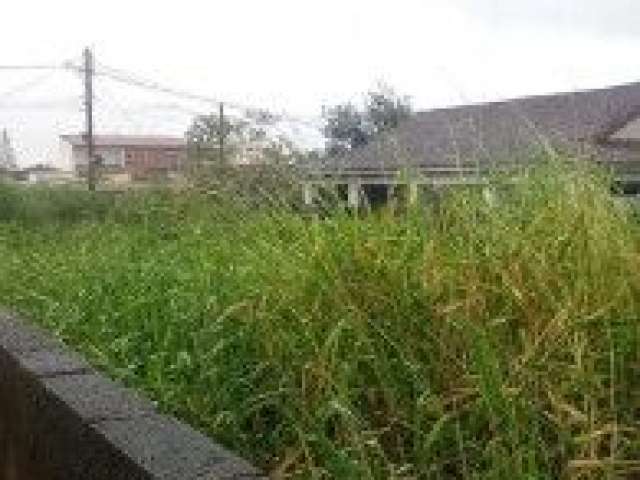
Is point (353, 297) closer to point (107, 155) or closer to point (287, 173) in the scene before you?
point (287, 173)

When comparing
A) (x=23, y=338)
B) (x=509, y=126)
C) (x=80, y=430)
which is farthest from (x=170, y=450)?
(x=509, y=126)

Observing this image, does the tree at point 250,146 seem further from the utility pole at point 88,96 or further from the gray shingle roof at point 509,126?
the utility pole at point 88,96

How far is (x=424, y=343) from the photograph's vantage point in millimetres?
2455

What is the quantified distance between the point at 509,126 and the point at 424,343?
2176 millimetres

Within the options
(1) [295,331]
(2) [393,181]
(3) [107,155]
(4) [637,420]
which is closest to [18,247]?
(2) [393,181]

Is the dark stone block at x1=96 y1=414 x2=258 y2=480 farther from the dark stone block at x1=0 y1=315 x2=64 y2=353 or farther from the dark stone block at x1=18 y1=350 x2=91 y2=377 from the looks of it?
the dark stone block at x1=0 y1=315 x2=64 y2=353

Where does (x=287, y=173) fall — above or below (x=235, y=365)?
above

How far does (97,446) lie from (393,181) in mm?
1616

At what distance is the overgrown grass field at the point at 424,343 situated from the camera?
82.7 inches

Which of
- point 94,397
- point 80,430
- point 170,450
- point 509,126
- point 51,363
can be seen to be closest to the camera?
point 170,450

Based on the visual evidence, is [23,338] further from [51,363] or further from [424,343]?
[424,343]

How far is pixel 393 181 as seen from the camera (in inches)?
142

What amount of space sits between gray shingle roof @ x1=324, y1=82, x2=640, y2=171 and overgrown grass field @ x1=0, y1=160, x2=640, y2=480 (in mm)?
294

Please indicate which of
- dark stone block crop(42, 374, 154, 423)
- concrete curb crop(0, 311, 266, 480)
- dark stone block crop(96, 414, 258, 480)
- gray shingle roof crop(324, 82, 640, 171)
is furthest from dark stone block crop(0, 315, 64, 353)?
gray shingle roof crop(324, 82, 640, 171)
